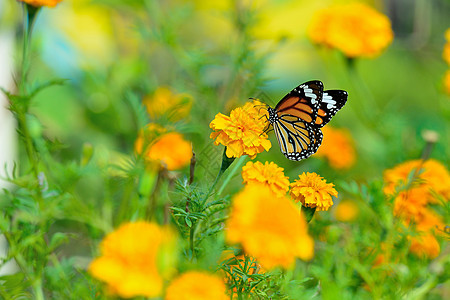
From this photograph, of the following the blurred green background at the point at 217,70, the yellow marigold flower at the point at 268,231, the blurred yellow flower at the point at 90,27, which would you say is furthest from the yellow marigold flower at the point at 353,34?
the blurred yellow flower at the point at 90,27

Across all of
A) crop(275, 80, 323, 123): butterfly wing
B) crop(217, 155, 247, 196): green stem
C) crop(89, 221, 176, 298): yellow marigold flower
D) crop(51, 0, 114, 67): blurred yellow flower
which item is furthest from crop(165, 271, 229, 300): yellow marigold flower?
crop(51, 0, 114, 67): blurred yellow flower

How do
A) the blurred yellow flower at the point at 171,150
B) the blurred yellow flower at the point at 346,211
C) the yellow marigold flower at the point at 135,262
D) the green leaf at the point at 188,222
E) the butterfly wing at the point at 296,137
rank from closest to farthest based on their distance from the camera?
the yellow marigold flower at the point at 135,262
the green leaf at the point at 188,222
the butterfly wing at the point at 296,137
the blurred yellow flower at the point at 171,150
the blurred yellow flower at the point at 346,211

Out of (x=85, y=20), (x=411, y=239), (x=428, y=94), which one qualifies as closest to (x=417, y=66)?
(x=428, y=94)

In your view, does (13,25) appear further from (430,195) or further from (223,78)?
(430,195)

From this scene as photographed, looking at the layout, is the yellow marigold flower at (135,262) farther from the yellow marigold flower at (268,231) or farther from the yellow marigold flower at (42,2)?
the yellow marigold flower at (42,2)

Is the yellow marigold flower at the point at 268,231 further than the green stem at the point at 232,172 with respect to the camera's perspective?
No

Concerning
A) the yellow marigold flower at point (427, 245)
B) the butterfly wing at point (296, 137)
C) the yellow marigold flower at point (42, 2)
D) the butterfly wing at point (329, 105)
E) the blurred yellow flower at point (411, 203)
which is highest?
the yellow marigold flower at point (42, 2)

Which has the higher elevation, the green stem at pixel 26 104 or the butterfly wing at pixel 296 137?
the green stem at pixel 26 104
